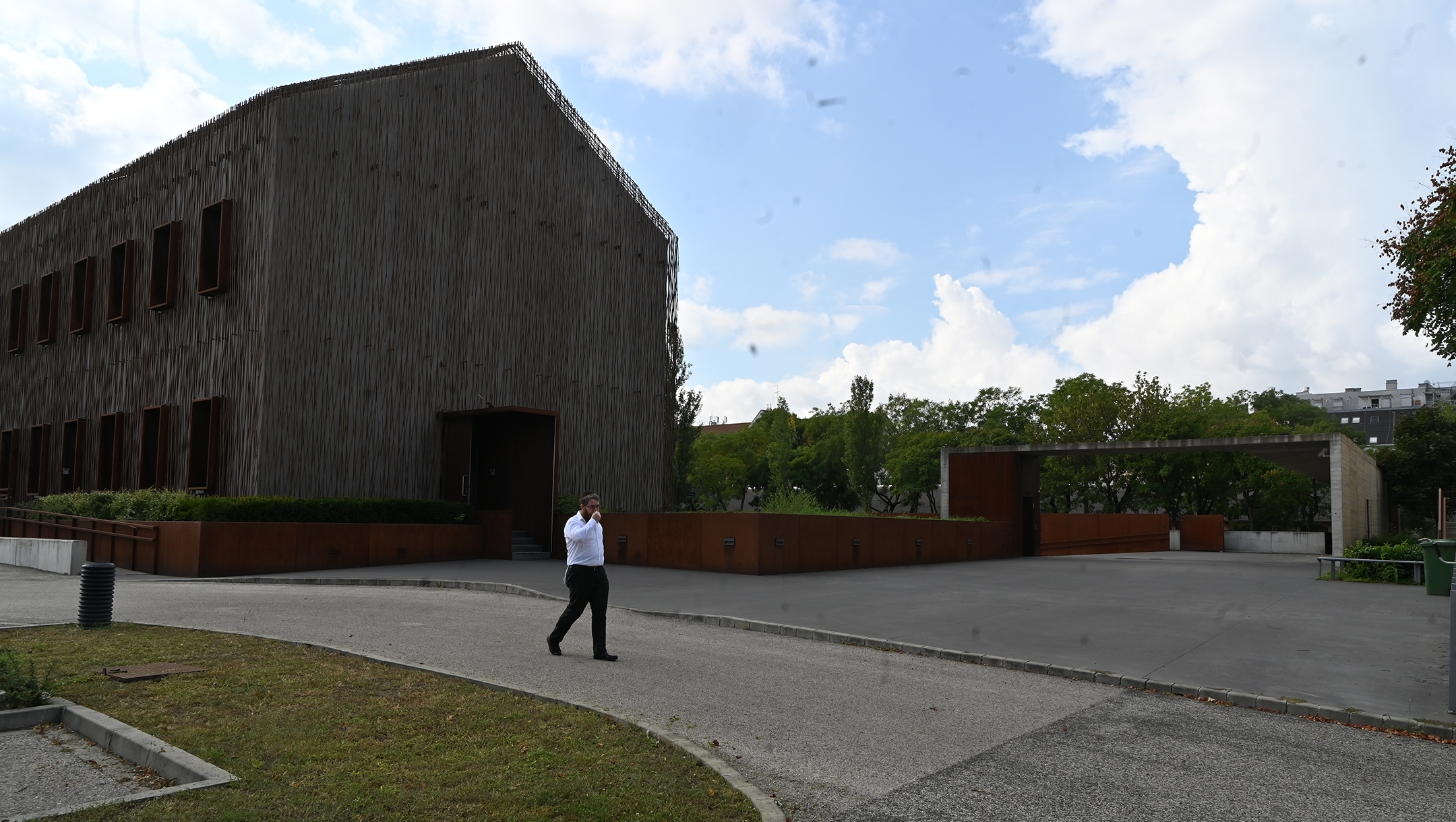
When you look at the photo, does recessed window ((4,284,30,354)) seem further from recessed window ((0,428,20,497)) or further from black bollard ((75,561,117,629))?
black bollard ((75,561,117,629))

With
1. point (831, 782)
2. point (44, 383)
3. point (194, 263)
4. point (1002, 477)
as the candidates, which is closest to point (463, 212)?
point (194, 263)

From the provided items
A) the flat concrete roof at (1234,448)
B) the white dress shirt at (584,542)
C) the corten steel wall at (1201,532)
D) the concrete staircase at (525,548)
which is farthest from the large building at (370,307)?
the corten steel wall at (1201,532)

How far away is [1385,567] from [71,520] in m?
28.7

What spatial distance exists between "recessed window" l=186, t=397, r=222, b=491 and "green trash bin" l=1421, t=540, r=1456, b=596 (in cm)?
2423

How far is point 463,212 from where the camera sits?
84.9 feet

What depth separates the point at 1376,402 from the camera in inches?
4948

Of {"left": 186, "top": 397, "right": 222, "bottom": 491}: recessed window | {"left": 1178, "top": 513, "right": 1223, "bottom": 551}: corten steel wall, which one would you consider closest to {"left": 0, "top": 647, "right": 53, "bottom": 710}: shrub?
{"left": 186, "top": 397, "right": 222, "bottom": 491}: recessed window

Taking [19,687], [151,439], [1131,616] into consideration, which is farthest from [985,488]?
[19,687]

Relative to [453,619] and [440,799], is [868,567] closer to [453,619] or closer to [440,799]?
[453,619]

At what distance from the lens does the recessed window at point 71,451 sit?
2814cm

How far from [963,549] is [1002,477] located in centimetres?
489

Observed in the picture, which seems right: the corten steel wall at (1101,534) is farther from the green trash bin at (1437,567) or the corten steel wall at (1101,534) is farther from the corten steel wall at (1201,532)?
the green trash bin at (1437,567)

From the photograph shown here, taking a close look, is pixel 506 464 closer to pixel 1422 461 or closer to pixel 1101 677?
pixel 1101 677

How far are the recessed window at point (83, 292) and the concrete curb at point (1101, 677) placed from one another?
67.7 ft
